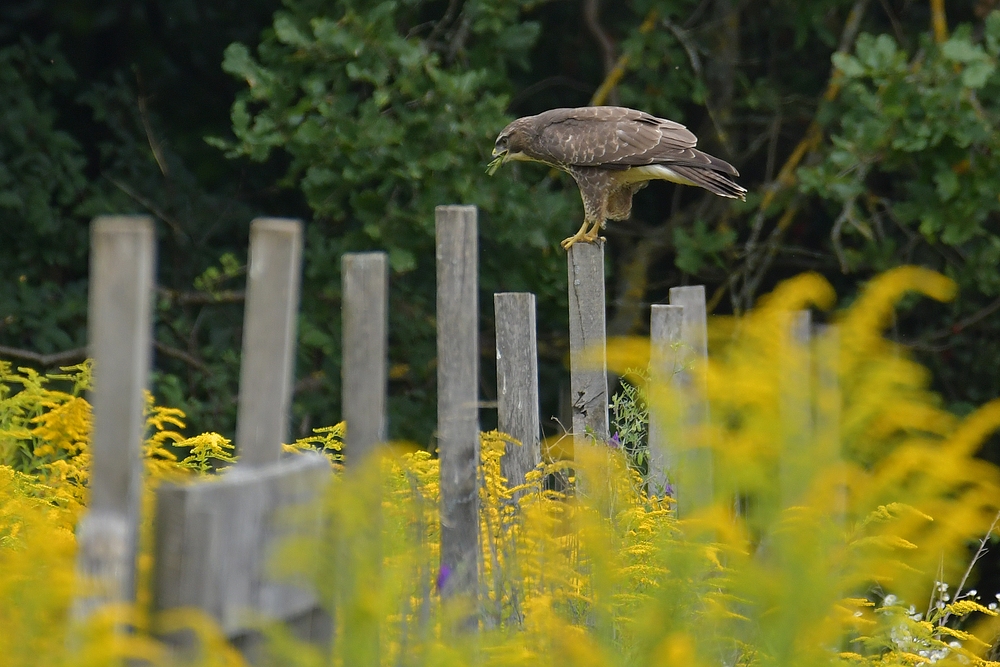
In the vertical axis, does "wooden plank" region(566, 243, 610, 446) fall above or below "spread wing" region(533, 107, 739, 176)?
below

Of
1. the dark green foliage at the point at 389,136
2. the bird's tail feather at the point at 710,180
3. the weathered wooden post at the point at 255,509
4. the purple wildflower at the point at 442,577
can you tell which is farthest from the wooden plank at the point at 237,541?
the dark green foliage at the point at 389,136

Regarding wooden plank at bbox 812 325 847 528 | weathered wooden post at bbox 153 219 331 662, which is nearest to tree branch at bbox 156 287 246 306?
weathered wooden post at bbox 153 219 331 662

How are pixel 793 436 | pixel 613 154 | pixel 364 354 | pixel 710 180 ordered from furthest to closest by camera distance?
pixel 613 154 < pixel 710 180 < pixel 364 354 < pixel 793 436

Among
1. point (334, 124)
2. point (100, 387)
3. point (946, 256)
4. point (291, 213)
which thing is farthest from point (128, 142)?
point (100, 387)

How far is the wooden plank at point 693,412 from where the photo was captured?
2.15 meters

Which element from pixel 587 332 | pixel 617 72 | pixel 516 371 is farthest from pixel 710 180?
pixel 617 72

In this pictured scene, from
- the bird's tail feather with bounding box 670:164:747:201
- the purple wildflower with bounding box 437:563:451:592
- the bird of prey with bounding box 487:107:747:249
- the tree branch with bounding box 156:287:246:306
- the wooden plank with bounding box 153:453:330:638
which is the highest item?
the bird of prey with bounding box 487:107:747:249

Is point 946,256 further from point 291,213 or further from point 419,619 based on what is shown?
point 419,619

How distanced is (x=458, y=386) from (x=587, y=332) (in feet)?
4.20

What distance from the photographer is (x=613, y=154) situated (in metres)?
5.13

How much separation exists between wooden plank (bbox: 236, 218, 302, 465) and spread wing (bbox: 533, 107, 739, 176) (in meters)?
3.09

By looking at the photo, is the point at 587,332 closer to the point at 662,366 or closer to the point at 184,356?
the point at 662,366

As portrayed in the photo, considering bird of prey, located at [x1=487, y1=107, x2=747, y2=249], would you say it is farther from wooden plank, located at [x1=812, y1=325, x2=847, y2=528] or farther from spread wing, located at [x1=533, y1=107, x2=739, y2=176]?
wooden plank, located at [x1=812, y1=325, x2=847, y2=528]

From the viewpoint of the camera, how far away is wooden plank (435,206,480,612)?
2914 millimetres
